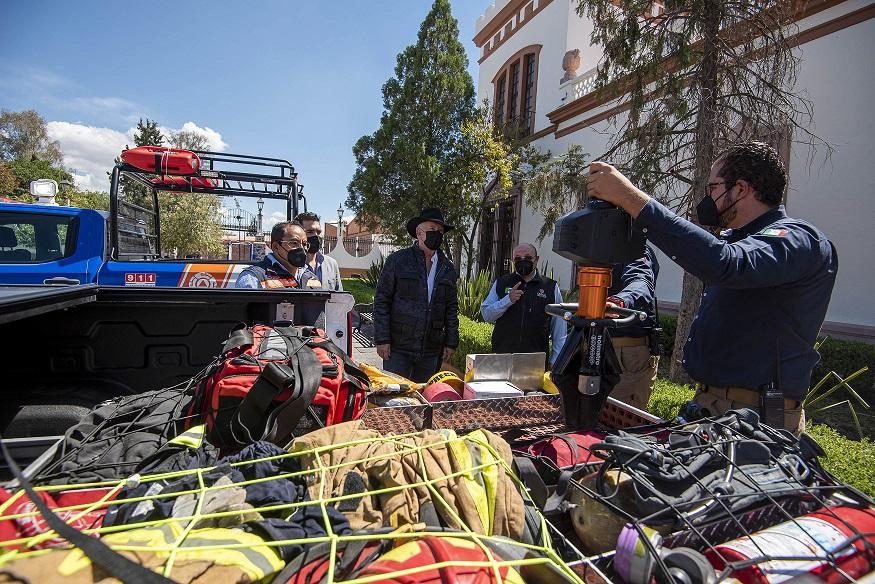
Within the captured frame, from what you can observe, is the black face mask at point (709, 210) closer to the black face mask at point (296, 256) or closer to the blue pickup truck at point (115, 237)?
the black face mask at point (296, 256)

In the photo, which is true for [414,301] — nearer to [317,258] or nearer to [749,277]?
[317,258]

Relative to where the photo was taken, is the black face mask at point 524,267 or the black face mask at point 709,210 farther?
the black face mask at point 524,267

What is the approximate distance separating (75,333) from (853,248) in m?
8.84

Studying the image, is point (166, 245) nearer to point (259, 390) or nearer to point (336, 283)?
point (336, 283)

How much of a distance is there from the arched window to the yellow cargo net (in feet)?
46.9

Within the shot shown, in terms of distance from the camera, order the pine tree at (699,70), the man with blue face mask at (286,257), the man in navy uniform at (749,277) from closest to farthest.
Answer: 1. the man in navy uniform at (749,277)
2. the man with blue face mask at (286,257)
3. the pine tree at (699,70)

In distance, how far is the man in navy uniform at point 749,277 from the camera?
1.50 meters

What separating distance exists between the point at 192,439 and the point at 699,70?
5.83m

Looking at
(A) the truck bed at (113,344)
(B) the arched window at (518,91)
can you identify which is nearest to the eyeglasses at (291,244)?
(A) the truck bed at (113,344)

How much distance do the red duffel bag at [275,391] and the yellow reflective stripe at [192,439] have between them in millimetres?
103

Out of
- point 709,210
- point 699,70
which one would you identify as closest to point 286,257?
point 709,210

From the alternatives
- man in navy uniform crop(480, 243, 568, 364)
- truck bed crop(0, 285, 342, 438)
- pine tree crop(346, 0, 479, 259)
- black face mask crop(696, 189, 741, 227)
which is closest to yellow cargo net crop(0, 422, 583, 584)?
black face mask crop(696, 189, 741, 227)

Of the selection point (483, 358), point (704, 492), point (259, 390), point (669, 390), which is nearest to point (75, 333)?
point (259, 390)

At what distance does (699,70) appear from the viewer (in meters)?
5.01
